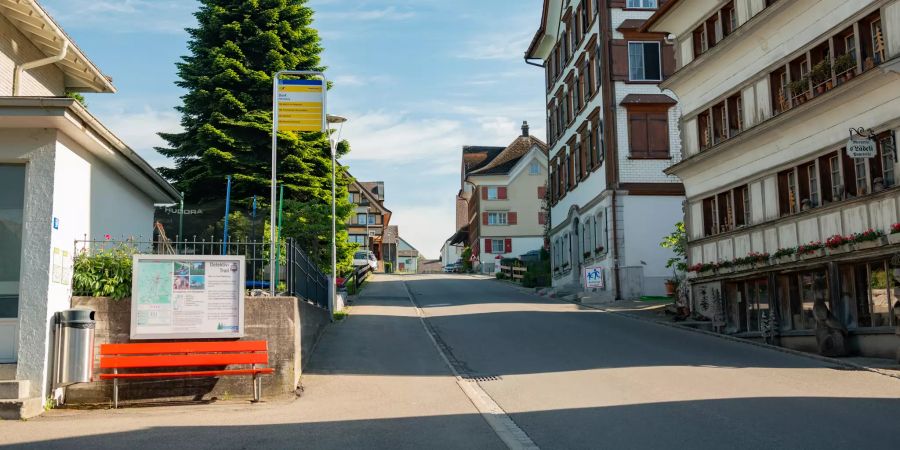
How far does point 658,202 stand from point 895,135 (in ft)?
63.2

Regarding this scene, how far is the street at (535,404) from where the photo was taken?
10.0m

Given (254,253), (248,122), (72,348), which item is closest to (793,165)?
(254,253)

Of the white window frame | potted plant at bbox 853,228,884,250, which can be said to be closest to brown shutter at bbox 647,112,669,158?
potted plant at bbox 853,228,884,250

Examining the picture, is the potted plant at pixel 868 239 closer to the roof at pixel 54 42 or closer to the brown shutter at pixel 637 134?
the roof at pixel 54 42

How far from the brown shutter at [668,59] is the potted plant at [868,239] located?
2059 centimetres

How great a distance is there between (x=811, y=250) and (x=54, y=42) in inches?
676

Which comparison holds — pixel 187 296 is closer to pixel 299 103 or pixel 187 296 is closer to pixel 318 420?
pixel 318 420

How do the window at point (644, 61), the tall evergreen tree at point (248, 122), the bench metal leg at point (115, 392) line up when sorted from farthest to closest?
the window at point (644, 61), the tall evergreen tree at point (248, 122), the bench metal leg at point (115, 392)

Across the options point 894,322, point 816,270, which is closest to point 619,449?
point 894,322

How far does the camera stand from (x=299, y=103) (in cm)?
1784

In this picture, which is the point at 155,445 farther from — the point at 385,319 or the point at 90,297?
the point at 385,319

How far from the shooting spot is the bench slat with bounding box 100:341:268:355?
13094 millimetres

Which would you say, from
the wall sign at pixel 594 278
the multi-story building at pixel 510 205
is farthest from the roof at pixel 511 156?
the wall sign at pixel 594 278

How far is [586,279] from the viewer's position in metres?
33.8
